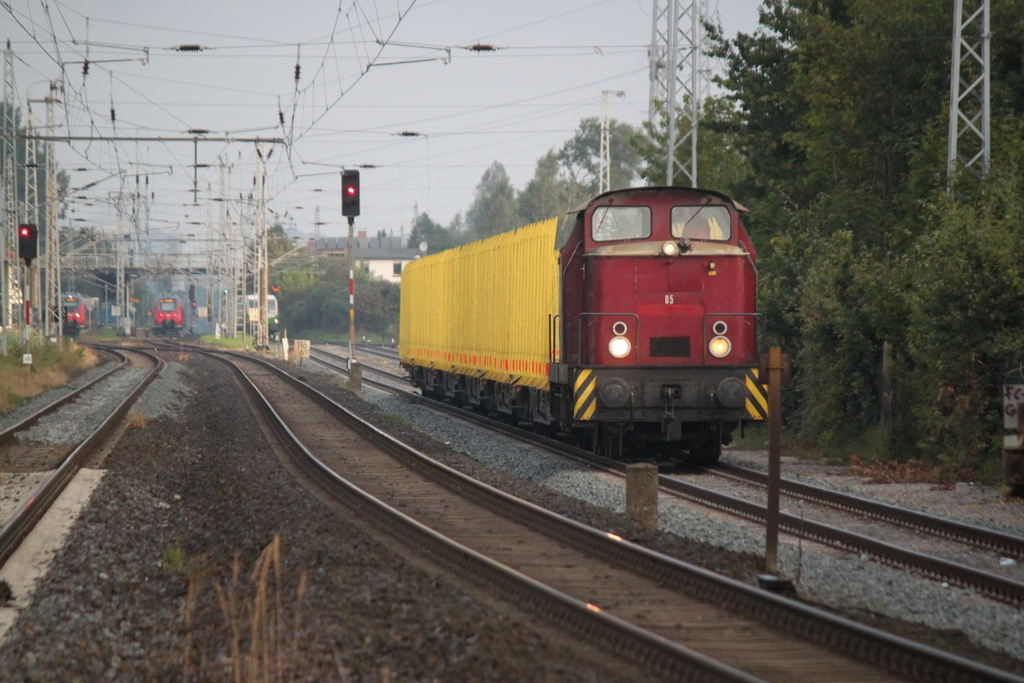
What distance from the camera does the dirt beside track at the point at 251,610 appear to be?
584 cm

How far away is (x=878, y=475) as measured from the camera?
14.3 m

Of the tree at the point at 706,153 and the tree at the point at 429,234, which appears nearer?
the tree at the point at 706,153

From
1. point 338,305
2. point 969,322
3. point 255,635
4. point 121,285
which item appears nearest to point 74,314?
point 121,285

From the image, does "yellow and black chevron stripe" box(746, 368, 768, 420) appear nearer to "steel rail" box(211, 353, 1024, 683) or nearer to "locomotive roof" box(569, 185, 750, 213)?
"locomotive roof" box(569, 185, 750, 213)

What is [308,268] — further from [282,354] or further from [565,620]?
[565,620]

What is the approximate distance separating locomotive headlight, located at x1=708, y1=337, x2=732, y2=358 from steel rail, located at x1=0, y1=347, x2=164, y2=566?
27.6 ft

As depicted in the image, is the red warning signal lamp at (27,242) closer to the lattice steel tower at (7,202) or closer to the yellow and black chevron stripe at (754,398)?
the lattice steel tower at (7,202)

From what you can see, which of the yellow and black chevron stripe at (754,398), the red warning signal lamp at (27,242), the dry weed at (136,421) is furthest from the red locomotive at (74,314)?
the yellow and black chevron stripe at (754,398)

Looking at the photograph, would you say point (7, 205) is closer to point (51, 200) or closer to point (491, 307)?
point (51, 200)

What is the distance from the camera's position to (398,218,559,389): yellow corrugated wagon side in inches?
661

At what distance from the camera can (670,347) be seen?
14484 millimetres

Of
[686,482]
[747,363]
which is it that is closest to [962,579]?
[686,482]

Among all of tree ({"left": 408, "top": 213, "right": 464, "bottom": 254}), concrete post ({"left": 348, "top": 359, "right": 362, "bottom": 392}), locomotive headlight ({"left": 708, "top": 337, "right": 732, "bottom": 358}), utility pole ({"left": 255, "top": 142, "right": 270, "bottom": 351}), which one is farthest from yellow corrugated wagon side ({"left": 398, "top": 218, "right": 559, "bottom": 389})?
tree ({"left": 408, "top": 213, "right": 464, "bottom": 254})

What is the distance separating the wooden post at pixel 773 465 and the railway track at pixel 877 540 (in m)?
0.82
